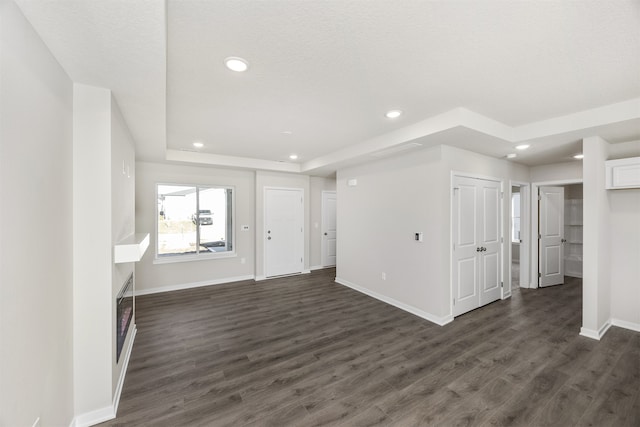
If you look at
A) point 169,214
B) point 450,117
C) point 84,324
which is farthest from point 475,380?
point 169,214

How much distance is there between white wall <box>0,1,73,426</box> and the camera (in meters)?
1.10

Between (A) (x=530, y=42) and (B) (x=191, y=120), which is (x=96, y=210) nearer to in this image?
(B) (x=191, y=120)

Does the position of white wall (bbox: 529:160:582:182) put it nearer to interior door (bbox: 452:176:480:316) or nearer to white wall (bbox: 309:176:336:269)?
interior door (bbox: 452:176:480:316)

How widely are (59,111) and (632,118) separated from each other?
15.9ft

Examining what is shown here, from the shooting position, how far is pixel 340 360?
2.67m

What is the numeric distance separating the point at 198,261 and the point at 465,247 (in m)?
4.91

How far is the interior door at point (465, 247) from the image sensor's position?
147 inches

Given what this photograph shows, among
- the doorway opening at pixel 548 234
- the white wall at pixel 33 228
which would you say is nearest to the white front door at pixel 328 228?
the doorway opening at pixel 548 234

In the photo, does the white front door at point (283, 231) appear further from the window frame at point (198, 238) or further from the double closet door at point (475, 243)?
the double closet door at point (475, 243)

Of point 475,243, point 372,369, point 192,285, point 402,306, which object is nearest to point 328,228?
point 402,306

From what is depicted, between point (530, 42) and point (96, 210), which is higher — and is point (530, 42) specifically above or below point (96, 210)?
above

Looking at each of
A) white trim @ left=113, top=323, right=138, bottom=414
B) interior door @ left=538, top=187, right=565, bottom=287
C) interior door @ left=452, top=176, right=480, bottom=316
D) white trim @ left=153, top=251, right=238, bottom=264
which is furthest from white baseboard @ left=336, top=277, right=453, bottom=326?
white trim @ left=113, top=323, right=138, bottom=414

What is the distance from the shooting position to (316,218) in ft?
22.5

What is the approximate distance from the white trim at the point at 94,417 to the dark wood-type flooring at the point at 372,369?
0.21 ft
